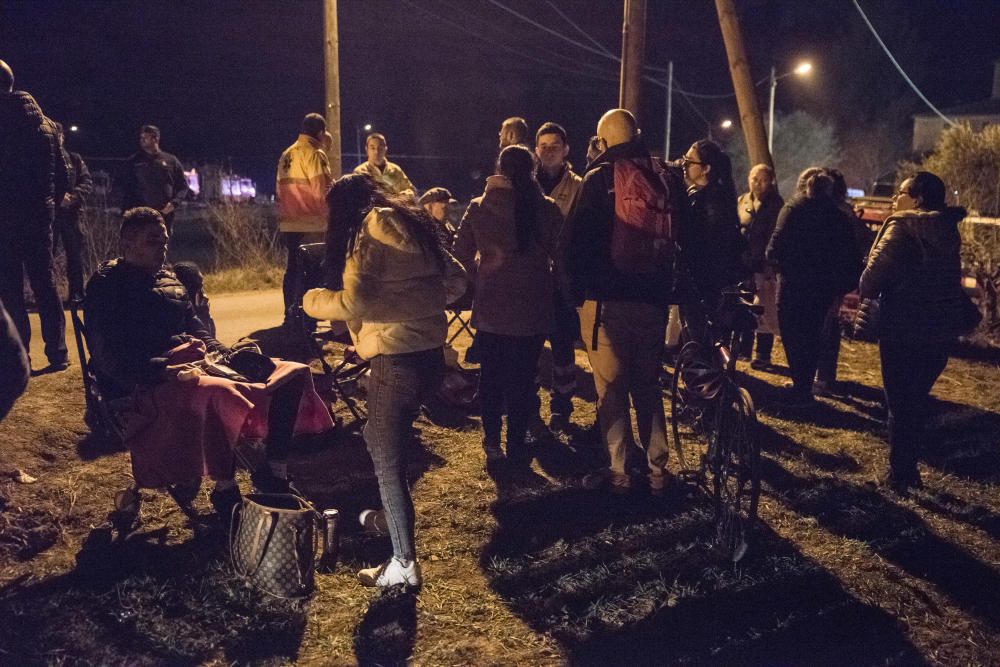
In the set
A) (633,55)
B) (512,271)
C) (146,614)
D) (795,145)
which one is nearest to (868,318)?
(512,271)

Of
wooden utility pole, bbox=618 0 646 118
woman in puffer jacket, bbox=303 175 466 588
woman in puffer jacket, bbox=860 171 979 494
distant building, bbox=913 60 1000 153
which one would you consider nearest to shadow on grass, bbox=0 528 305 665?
woman in puffer jacket, bbox=303 175 466 588

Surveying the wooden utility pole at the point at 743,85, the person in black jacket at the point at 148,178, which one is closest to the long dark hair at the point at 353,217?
the person in black jacket at the point at 148,178

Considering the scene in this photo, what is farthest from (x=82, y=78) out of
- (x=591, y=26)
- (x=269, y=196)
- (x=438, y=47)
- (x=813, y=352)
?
(x=813, y=352)

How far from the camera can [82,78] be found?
34.9 metres

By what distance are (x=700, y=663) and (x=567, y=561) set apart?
990 millimetres

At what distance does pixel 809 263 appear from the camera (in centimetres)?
638

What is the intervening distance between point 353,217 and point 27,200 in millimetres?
4162

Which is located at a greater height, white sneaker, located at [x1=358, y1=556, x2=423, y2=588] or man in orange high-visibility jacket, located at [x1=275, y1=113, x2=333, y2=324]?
man in orange high-visibility jacket, located at [x1=275, y1=113, x2=333, y2=324]

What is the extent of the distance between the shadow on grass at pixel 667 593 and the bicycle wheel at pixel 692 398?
667mm

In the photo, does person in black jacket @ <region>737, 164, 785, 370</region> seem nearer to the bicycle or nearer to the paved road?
the bicycle

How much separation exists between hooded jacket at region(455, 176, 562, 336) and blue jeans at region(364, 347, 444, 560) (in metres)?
1.35

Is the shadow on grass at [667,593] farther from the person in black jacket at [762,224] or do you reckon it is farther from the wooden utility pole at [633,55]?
the wooden utility pole at [633,55]

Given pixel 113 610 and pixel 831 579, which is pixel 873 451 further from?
pixel 113 610

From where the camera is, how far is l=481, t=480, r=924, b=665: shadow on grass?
11.3ft
